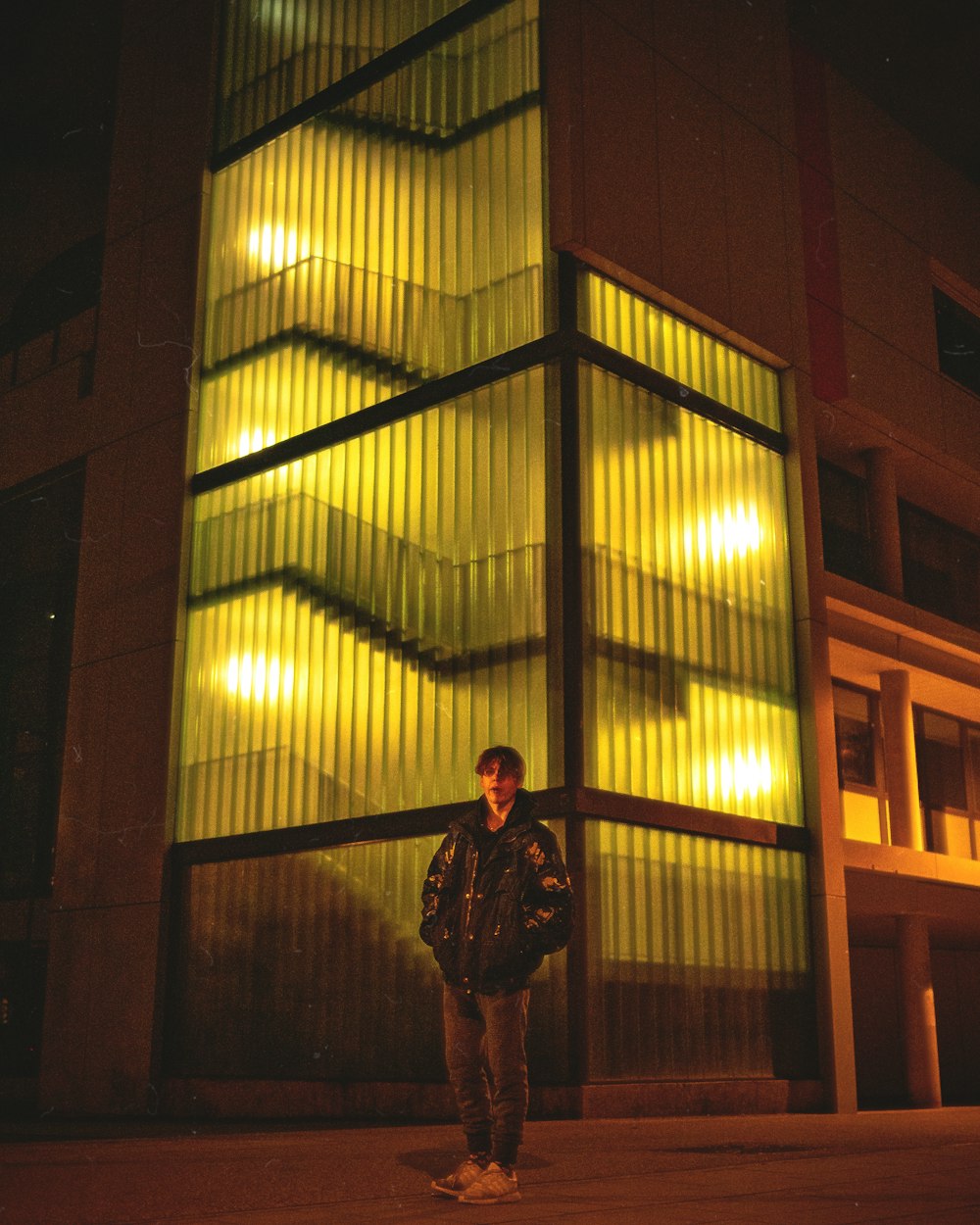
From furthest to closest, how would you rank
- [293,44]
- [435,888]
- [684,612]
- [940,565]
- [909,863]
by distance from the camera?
[940,565] → [293,44] → [909,863] → [684,612] → [435,888]

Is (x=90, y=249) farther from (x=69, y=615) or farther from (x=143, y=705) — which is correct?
(x=143, y=705)

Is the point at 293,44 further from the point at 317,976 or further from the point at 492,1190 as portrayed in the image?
the point at 492,1190

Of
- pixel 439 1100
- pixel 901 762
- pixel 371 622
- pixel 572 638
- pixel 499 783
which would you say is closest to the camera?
pixel 499 783

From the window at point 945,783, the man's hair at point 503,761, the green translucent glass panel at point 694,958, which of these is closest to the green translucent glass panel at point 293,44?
the green translucent glass panel at point 694,958

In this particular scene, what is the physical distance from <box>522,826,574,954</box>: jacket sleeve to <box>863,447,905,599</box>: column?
1317cm

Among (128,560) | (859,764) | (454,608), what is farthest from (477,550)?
(859,764)

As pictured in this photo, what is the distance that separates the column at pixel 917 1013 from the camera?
16.3 m

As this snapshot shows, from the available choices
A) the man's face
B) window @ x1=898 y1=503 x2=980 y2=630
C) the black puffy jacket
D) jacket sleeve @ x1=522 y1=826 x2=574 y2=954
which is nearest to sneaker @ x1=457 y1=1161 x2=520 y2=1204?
the black puffy jacket

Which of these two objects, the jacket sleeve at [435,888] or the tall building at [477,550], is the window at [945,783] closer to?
the tall building at [477,550]

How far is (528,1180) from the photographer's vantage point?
561 cm

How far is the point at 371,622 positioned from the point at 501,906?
830cm

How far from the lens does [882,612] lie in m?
16.2

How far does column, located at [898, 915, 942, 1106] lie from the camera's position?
16328 millimetres

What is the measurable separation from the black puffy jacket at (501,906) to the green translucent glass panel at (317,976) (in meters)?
5.98
